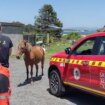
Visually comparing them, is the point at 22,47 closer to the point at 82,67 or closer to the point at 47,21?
the point at 82,67

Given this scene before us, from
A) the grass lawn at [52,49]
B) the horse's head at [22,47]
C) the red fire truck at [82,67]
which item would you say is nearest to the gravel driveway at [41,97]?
the red fire truck at [82,67]

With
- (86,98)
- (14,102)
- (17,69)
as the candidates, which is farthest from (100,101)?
(17,69)

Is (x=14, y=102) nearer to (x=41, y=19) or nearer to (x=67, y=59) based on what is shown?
(x=67, y=59)

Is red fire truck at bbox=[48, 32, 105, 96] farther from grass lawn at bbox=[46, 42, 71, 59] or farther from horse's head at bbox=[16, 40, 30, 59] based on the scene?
grass lawn at bbox=[46, 42, 71, 59]

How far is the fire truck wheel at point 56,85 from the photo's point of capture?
33.6 ft

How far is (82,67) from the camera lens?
8.96m

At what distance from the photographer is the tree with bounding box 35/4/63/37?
62.8 metres

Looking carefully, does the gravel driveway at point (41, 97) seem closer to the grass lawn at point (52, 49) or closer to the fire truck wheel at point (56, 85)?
the fire truck wheel at point (56, 85)

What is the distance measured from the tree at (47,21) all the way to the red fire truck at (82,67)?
51.9 meters

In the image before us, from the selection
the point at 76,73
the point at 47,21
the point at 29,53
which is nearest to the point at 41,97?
the point at 76,73

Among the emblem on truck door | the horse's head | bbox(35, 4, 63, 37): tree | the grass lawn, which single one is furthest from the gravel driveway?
bbox(35, 4, 63, 37): tree

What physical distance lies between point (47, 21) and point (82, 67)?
55155 mm

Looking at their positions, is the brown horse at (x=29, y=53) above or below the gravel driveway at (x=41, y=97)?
above

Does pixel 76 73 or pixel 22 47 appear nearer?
pixel 76 73
